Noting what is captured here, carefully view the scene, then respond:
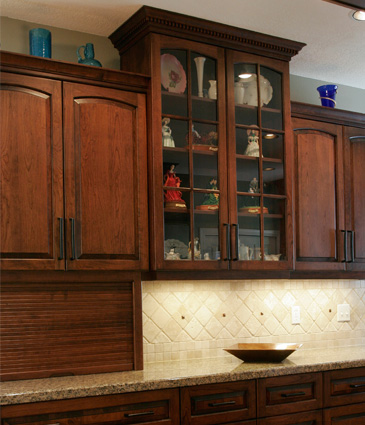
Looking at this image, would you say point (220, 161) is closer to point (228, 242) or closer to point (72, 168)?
point (228, 242)

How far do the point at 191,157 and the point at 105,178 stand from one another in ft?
1.64

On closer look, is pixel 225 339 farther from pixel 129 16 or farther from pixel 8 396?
pixel 129 16

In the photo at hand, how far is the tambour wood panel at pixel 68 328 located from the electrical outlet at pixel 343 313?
5.61 ft

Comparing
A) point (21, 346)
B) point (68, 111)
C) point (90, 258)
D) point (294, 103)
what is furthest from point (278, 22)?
point (21, 346)

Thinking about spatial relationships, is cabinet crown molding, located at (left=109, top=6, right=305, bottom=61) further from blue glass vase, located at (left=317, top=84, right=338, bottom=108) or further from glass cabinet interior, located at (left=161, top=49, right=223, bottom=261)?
blue glass vase, located at (left=317, top=84, right=338, bottom=108)

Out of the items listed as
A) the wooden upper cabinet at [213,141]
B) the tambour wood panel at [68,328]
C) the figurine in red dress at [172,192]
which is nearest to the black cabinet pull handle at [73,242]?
the tambour wood panel at [68,328]

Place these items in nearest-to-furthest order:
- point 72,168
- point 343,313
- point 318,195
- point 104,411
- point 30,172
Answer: point 104,411, point 30,172, point 72,168, point 318,195, point 343,313

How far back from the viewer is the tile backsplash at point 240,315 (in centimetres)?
355

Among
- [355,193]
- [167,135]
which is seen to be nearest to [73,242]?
Answer: [167,135]

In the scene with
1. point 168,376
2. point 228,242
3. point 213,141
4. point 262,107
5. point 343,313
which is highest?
point 262,107

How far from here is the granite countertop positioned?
265cm

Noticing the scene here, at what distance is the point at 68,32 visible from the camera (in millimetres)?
3387

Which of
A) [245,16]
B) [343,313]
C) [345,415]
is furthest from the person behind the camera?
[343,313]

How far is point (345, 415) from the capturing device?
344 cm
